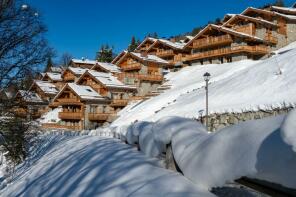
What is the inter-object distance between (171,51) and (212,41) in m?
12.5

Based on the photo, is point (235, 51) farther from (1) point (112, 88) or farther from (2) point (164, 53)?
(2) point (164, 53)

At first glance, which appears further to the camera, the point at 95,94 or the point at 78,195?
the point at 95,94

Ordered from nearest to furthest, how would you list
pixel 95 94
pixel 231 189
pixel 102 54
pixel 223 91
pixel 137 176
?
pixel 231 189
pixel 137 176
pixel 223 91
pixel 95 94
pixel 102 54

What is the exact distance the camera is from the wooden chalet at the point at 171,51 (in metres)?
73.4

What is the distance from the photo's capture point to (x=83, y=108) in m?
61.1

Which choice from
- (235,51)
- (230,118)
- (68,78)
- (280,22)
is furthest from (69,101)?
(230,118)

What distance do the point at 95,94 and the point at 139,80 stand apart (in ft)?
24.7

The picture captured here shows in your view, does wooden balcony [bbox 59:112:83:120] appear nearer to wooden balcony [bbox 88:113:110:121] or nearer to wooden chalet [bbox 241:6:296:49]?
wooden balcony [bbox 88:113:110:121]

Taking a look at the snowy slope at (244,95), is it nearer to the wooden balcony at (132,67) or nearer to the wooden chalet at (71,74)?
the wooden balcony at (132,67)

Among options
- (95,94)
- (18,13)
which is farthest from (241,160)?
(95,94)

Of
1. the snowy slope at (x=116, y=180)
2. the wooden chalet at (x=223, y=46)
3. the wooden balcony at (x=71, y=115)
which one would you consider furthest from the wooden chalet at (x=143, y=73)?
the snowy slope at (x=116, y=180)

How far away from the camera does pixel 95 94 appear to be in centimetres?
6328

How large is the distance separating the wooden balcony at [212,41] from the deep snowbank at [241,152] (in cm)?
5610

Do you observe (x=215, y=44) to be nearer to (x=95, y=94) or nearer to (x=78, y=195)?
(x=95, y=94)
